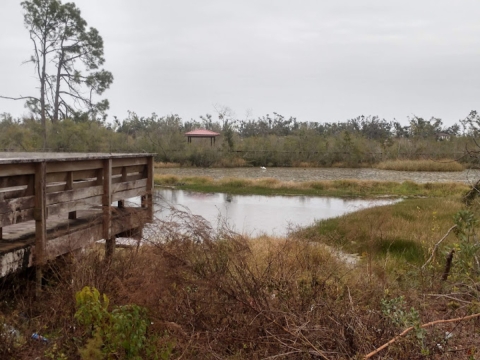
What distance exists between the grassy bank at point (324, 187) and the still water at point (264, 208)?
1579 millimetres

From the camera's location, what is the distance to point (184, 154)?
44.7m

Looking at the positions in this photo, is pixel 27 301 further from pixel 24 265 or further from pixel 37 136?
pixel 37 136

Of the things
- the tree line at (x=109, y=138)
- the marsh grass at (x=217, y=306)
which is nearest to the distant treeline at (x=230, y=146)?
→ the tree line at (x=109, y=138)

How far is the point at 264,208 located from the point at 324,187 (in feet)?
28.9

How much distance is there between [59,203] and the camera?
5660mm

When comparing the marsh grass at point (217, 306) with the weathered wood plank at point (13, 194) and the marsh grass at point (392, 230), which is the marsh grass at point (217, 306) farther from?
the marsh grass at point (392, 230)

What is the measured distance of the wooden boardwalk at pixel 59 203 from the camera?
197 inches

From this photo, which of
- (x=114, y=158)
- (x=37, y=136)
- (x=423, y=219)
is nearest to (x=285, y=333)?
(x=114, y=158)

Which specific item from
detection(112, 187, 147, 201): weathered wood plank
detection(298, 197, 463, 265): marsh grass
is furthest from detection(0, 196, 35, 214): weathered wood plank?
detection(298, 197, 463, 265): marsh grass

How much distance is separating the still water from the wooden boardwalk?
620 cm

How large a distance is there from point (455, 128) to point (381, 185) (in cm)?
5611

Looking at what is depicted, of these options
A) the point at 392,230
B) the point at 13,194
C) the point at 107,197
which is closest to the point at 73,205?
the point at 107,197

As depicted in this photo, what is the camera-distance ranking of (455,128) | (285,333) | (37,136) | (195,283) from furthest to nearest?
(455,128), (37,136), (195,283), (285,333)

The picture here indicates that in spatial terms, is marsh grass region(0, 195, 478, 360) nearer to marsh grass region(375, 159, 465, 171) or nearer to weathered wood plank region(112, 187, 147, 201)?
weathered wood plank region(112, 187, 147, 201)
